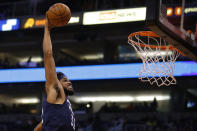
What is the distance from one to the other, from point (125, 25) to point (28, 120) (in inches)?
214

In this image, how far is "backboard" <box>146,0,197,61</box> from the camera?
3461 mm

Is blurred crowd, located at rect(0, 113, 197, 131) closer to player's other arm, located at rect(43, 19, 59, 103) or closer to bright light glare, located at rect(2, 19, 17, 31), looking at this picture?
bright light glare, located at rect(2, 19, 17, 31)

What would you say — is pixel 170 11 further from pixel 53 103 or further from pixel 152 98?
pixel 152 98

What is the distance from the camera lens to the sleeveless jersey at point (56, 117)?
262cm

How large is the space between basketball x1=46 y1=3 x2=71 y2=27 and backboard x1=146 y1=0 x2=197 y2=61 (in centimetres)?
79

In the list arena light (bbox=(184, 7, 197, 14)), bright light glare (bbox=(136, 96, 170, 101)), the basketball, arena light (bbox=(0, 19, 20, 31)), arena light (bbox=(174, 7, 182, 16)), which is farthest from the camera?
bright light glare (bbox=(136, 96, 170, 101))

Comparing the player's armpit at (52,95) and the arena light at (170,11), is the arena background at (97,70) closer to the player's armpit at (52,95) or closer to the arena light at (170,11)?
the arena light at (170,11)

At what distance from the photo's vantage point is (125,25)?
8.62 metres

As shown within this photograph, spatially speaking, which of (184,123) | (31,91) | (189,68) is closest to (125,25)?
(189,68)

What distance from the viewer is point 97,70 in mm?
11492

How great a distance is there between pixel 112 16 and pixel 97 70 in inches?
116

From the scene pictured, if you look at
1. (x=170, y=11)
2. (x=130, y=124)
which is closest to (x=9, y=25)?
(x=130, y=124)

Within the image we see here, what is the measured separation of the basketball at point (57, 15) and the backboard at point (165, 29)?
790mm

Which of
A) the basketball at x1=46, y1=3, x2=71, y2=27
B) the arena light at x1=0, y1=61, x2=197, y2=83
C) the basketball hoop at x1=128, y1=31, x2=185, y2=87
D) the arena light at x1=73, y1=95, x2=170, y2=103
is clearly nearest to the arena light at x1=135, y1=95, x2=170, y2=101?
the arena light at x1=73, y1=95, x2=170, y2=103
